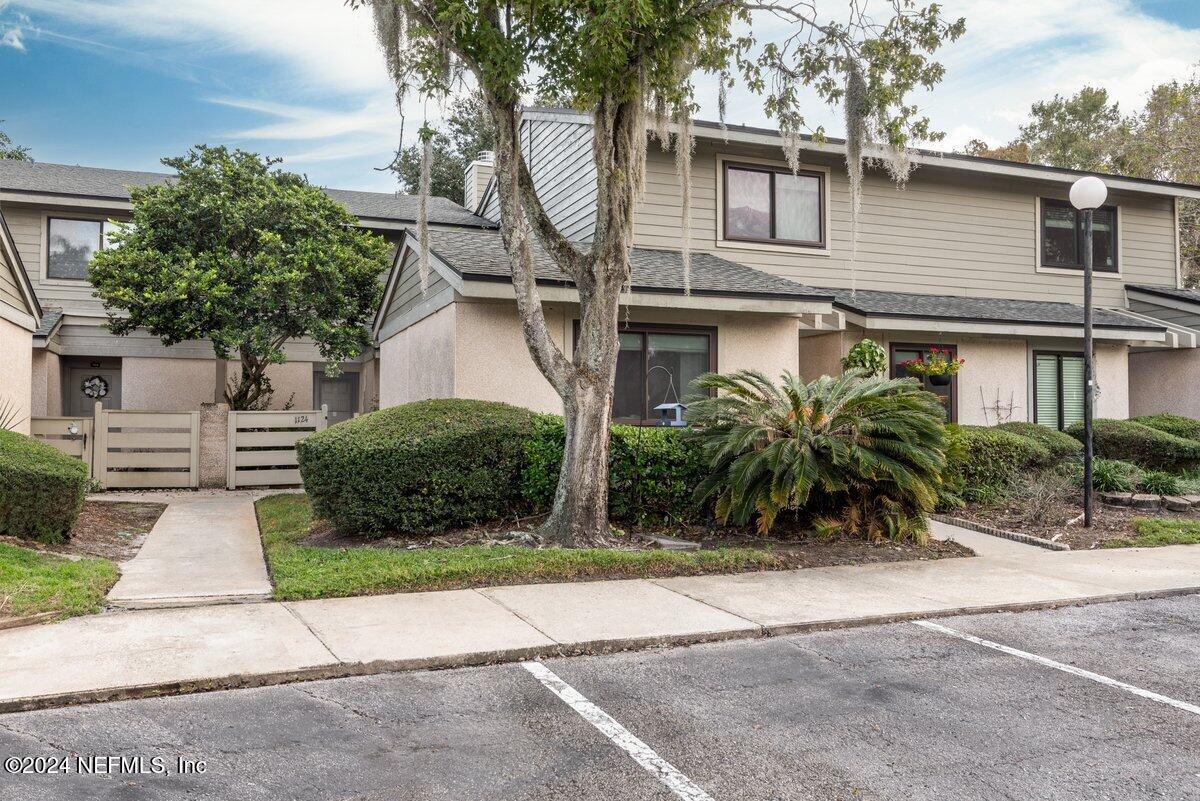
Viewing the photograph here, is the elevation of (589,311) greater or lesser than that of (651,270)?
lesser

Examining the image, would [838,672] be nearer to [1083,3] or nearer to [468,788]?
[468,788]

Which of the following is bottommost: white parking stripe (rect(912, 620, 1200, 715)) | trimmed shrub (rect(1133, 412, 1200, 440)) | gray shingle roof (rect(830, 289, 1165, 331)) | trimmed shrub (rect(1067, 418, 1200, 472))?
white parking stripe (rect(912, 620, 1200, 715))

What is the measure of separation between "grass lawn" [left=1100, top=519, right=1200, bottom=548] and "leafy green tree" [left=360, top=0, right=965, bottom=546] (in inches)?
190

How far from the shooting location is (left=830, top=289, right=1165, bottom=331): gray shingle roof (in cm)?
1362

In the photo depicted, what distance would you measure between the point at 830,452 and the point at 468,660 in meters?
4.71

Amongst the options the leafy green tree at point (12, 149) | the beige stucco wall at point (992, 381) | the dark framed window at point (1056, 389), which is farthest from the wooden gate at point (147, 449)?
the leafy green tree at point (12, 149)

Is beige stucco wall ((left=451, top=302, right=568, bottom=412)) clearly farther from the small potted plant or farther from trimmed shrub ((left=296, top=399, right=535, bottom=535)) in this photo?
the small potted plant

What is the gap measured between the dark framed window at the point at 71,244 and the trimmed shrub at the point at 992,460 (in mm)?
17294

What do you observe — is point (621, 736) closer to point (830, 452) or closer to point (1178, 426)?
point (830, 452)

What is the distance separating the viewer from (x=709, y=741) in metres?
3.89

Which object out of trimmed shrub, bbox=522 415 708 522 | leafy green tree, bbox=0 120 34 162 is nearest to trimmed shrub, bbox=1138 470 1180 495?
trimmed shrub, bbox=522 415 708 522

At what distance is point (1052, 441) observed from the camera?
1216 cm

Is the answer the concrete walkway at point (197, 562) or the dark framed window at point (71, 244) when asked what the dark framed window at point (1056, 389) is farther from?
the dark framed window at point (71, 244)

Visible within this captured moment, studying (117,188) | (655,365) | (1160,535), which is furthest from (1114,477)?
(117,188)
